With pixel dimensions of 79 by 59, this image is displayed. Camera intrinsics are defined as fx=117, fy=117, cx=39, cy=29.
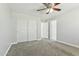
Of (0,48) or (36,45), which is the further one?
(36,45)

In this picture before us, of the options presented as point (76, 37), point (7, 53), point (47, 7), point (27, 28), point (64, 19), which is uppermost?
point (47, 7)

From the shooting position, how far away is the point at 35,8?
1917 millimetres

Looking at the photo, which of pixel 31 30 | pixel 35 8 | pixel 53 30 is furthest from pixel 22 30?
pixel 53 30

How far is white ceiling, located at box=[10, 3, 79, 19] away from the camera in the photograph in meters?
1.88

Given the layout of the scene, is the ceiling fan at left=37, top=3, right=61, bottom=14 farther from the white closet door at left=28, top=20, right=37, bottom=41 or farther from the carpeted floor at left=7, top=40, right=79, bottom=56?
the carpeted floor at left=7, top=40, right=79, bottom=56

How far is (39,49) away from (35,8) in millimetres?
685

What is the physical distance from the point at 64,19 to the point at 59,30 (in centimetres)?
20

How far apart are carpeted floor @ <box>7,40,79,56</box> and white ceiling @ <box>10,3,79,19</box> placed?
457mm

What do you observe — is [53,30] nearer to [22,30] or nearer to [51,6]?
[51,6]

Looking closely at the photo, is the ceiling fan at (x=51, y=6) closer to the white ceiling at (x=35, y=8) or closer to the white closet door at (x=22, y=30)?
the white ceiling at (x=35, y=8)

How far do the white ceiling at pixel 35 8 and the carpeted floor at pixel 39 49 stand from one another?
0.46m

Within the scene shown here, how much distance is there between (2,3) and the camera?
186cm

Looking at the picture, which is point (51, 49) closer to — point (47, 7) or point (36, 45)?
point (36, 45)

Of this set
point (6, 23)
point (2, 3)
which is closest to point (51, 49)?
point (6, 23)
